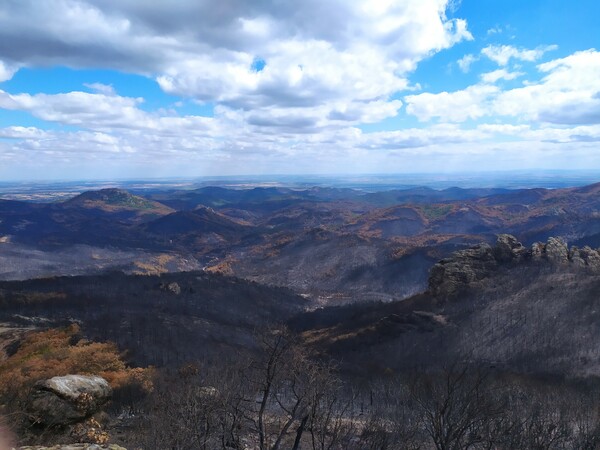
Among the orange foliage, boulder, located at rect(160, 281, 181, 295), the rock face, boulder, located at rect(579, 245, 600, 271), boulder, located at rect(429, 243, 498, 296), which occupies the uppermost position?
the rock face

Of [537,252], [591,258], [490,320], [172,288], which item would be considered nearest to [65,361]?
[172,288]

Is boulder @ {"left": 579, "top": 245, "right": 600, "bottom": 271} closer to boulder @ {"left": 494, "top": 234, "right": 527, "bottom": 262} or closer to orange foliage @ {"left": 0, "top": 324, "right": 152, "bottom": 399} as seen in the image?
boulder @ {"left": 494, "top": 234, "right": 527, "bottom": 262}

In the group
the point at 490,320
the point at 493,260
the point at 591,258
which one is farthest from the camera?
the point at 493,260

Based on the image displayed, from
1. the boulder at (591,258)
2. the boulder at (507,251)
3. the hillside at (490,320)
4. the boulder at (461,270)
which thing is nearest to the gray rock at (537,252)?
the hillside at (490,320)

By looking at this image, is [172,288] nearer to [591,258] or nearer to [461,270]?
[461,270]

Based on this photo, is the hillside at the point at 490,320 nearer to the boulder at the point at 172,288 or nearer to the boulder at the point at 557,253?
the boulder at the point at 557,253

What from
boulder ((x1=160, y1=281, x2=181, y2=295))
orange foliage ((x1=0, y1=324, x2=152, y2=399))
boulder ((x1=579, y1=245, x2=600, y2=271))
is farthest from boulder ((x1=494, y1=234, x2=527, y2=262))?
boulder ((x1=160, y1=281, x2=181, y2=295))
